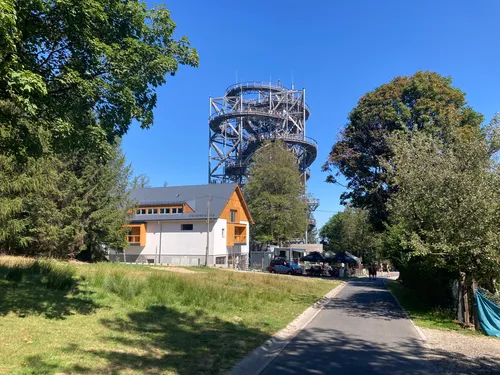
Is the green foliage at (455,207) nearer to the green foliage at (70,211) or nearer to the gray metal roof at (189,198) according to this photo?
the green foliage at (70,211)

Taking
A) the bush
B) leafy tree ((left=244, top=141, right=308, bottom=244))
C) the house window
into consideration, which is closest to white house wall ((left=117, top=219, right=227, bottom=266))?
the house window

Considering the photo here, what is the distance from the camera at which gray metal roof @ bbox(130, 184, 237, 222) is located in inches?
1745

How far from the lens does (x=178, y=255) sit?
142 feet

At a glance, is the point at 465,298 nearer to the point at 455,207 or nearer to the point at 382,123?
the point at 455,207

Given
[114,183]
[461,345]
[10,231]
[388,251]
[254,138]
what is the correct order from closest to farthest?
[461,345]
[388,251]
[10,231]
[114,183]
[254,138]

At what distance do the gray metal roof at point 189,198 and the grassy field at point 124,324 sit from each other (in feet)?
92.8

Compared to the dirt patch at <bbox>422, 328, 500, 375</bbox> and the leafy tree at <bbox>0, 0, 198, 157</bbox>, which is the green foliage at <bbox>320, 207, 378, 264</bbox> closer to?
the dirt patch at <bbox>422, 328, 500, 375</bbox>

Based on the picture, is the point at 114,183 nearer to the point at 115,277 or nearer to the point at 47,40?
the point at 115,277

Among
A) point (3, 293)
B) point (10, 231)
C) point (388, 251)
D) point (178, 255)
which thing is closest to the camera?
point (3, 293)

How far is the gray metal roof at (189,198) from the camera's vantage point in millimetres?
44312

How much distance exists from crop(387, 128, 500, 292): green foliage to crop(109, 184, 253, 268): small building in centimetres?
2826

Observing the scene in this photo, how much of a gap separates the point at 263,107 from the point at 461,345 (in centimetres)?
6472

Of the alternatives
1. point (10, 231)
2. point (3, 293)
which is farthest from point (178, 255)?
point (3, 293)

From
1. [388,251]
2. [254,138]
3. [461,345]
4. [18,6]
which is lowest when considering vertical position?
[461,345]
